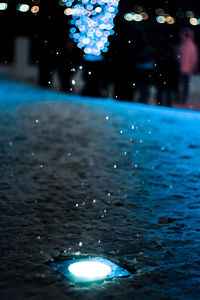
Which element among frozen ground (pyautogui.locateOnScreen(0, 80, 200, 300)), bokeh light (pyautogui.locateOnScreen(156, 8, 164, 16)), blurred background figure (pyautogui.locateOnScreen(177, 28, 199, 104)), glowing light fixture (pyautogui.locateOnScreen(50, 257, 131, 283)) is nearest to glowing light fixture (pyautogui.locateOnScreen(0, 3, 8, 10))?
bokeh light (pyautogui.locateOnScreen(156, 8, 164, 16))

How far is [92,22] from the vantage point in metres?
10.6

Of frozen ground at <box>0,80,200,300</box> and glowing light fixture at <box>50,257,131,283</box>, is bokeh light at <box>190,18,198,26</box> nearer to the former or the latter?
frozen ground at <box>0,80,200,300</box>

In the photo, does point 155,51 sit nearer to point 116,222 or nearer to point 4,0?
point 116,222

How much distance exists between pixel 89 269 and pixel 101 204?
171 centimetres

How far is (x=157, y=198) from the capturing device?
19.7 ft

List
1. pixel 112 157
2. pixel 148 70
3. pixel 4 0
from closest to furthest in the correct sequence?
1. pixel 112 157
2. pixel 148 70
3. pixel 4 0

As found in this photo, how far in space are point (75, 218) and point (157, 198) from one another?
1.14 meters

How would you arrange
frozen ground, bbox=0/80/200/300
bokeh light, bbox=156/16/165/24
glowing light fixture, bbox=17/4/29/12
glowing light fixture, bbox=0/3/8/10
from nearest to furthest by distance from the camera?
frozen ground, bbox=0/80/200/300, bokeh light, bbox=156/16/165/24, glowing light fixture, bbox=17/4/29/12, glowing light fixture, bbox=0/3/8/10

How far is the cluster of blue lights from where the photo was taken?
34.1 ft

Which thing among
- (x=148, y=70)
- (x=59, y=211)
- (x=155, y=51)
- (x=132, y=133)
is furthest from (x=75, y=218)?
(x=148, y=70)

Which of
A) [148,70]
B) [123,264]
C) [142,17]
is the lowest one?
[123,264]

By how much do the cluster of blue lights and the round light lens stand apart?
5.81 metres

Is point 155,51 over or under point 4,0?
under

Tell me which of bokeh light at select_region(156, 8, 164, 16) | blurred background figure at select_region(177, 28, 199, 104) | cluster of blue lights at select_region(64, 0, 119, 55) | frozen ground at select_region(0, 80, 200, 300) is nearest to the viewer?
frozen ground at select_region(0, 80, 200, 300)
